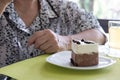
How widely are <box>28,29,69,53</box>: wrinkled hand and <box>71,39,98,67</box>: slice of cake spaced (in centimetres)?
21

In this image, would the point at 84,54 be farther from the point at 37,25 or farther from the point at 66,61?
the point at 37,25

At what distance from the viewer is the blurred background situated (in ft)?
9.04

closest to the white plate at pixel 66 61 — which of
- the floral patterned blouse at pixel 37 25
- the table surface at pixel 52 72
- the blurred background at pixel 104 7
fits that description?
the table surface at pixel 52 72

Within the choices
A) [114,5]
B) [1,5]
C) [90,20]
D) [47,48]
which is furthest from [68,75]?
[114,5]

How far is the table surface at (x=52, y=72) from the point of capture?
0.81 m

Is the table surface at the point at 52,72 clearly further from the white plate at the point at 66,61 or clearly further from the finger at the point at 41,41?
the finger at the point at 41,41

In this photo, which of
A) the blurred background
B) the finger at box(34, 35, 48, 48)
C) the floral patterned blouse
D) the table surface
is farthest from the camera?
the blurred background

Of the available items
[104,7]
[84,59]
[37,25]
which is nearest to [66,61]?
[84,59]

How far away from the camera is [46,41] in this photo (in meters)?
1.09

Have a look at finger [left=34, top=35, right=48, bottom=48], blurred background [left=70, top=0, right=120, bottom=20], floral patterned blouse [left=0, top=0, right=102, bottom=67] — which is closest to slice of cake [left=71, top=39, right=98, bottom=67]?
finger [left=34, top=35, right=48, bottom=48]

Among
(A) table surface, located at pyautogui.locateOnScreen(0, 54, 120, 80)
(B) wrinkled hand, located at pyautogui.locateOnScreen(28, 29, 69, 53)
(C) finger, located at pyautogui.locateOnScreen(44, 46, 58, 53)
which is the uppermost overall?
(B) wrinkled hand, located at pyautogui.locateOnScreen(28, 29, 69, 53)

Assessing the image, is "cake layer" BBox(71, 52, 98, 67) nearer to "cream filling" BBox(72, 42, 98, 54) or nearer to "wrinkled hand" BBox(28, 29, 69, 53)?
"cream filling" BBox(72, 42, 98, 54)

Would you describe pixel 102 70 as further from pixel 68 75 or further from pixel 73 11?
pixel 73 11

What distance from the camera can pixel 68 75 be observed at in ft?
2.75
